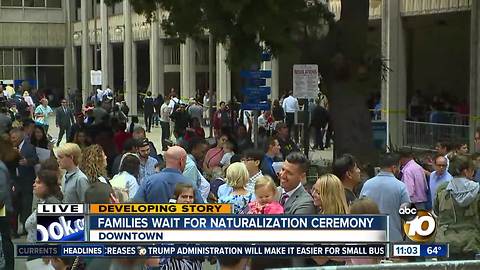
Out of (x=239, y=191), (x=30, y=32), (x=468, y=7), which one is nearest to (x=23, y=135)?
(x=239, y=191)

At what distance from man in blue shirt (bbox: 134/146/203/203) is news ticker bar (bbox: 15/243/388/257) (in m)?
2.43

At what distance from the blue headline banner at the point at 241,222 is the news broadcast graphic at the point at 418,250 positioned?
0.21 meters

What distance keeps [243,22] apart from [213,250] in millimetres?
9335

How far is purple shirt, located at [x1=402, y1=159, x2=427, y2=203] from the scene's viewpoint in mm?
10625

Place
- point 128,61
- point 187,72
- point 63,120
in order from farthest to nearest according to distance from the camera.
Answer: point 128,61
point 187,72
point 63,120

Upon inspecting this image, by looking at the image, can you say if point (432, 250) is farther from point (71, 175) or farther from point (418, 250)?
point (71, 175)

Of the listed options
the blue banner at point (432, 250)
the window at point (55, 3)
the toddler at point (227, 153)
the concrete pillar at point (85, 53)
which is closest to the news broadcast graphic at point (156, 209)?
the blue banner at point (432, 250)

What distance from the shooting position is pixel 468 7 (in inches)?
990

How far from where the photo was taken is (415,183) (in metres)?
10.7

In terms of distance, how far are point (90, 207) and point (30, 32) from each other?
56.9 meters

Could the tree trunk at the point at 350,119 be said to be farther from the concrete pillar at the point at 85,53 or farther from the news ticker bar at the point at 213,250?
the concrete pillar at the point at 85,53

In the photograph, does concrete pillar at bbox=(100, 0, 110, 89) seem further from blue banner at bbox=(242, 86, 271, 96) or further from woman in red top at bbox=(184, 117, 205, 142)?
blue banner at bbox=(242, 86, 271, 96)

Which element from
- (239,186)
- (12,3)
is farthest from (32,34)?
(239,186)

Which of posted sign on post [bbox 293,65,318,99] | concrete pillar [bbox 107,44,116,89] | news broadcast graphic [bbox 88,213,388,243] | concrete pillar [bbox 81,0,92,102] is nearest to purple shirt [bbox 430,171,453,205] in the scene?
news broadcast graphic [bbox 88,213,388,243]
